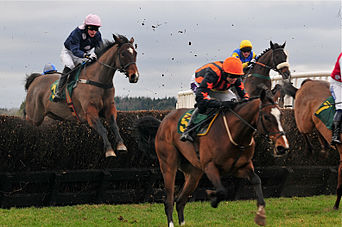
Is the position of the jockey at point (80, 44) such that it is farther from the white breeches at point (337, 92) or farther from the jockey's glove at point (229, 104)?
the white breeches at point (337, 92)

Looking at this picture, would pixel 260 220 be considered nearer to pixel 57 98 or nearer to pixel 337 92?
pixel 337 92

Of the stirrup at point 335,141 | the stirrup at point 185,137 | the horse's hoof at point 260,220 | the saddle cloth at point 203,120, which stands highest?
the saddle cloth at point 203,120

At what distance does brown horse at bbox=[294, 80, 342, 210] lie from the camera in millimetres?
9188

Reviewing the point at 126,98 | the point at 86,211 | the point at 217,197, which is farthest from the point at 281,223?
the point at 126,98

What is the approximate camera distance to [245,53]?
1008 cm

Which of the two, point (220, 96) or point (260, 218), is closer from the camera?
point (260, 218)

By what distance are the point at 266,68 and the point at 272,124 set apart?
4.53 metres

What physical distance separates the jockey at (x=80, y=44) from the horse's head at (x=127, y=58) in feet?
1.43

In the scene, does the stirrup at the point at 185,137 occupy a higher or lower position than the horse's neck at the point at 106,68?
lower

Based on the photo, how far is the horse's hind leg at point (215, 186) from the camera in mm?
5980

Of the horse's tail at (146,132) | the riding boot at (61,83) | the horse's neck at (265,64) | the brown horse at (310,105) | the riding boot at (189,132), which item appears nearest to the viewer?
the riding boot at (189,132)

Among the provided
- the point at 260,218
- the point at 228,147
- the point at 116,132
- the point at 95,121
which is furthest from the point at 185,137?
the point at 95,121

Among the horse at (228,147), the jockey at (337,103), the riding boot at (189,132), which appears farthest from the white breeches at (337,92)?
the riding boot at (189,132)

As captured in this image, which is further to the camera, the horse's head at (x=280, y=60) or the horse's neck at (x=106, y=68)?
the horse's head at (x=280, y=60)
